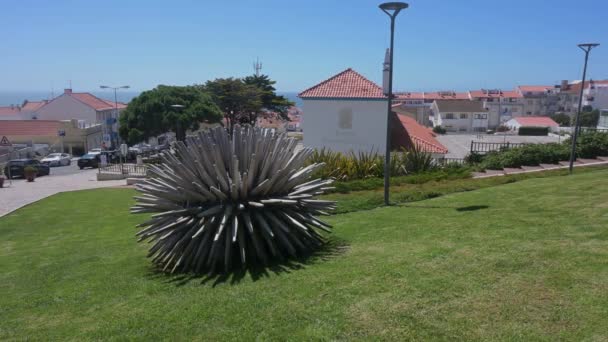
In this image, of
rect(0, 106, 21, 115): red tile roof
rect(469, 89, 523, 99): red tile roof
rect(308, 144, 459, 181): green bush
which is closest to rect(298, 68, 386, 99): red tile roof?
rect(308, 144, 459, 181): green bush

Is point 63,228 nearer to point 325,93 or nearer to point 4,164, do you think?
point 325,93

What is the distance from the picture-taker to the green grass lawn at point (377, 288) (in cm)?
452

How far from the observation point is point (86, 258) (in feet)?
30.0

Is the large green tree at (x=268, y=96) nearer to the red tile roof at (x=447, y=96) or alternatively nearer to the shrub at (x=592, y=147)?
the shrub at (x=592, y=147)

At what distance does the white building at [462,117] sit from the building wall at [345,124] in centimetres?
6452

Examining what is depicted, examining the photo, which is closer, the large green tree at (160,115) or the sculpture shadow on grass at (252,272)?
the sculpture shadow on grass at (252,272)

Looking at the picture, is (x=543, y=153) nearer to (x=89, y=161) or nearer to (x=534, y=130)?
(x=89, y=161)

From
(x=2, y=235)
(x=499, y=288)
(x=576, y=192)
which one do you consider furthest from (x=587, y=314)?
(x=2, y=235)

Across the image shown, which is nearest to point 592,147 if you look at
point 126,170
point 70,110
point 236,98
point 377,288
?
point 377,288

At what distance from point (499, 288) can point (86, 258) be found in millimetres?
7573

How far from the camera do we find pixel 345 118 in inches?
1083


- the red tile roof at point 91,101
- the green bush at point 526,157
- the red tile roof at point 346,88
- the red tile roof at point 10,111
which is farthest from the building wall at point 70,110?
the green bush at point 526,157

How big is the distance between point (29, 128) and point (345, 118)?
43500 millimetres

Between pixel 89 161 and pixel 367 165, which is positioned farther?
pixel 89 161
